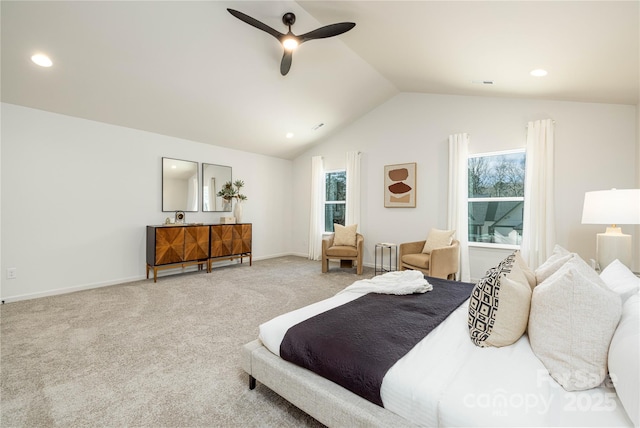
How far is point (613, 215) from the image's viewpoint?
100 inches

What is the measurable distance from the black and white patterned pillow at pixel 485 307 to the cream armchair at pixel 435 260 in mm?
2368

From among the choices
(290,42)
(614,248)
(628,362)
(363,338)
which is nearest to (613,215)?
(614,248)

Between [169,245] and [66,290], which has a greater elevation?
[169,245]

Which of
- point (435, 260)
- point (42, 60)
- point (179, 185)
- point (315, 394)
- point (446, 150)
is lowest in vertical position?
point (315, 394)

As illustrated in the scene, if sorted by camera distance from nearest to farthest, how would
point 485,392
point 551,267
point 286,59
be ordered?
point 485,392
point 551,267
point 286,59

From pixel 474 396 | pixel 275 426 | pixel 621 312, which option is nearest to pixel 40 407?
pixel 275 426

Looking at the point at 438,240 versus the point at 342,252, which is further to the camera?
the point at 342,252

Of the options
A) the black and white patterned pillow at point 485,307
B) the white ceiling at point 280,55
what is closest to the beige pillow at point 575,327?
the black and white patterned pillow at point 485,307

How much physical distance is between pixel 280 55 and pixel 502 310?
3826 mm

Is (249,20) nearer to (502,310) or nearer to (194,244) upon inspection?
(502,310)

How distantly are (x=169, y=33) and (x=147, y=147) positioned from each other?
2.23 metres

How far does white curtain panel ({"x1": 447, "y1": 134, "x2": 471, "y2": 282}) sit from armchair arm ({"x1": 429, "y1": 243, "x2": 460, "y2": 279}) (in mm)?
463

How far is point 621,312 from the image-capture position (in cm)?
113

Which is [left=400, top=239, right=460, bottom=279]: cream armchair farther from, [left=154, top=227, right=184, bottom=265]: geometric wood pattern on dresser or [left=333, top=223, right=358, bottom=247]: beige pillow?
[left=154, top=227, right=184, bottom=265]: geometric wood pattern on dresser
